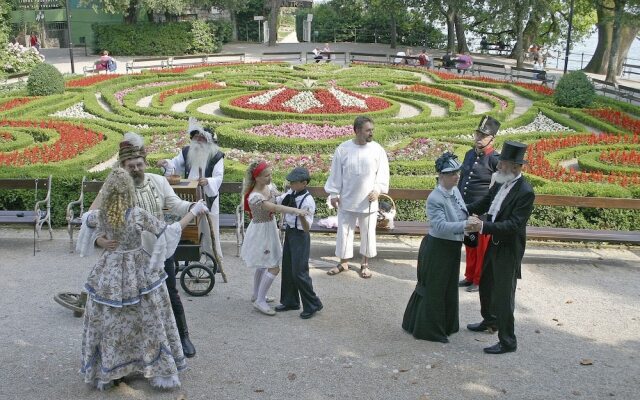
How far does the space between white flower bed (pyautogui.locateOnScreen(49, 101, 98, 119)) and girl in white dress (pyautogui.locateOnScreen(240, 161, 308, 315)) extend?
1185 cm

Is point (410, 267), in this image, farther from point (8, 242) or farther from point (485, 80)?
point (485, 80)

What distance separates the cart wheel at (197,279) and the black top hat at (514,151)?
10.3 feet

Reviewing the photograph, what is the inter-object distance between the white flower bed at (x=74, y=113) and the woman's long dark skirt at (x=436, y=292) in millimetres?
12987

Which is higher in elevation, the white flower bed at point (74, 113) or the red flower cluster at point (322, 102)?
the red flower cluster at point (322, 102)

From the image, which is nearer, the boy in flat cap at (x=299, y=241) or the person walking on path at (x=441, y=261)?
the person walking on path at (x=441, y=261)

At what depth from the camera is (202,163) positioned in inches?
312

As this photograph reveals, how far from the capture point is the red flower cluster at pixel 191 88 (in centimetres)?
2012

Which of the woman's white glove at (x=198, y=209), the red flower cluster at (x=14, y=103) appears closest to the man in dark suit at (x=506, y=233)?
the woman's white glove at (x=198, y=209)

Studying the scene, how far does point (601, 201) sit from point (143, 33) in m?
31.3

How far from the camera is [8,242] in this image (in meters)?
9.19

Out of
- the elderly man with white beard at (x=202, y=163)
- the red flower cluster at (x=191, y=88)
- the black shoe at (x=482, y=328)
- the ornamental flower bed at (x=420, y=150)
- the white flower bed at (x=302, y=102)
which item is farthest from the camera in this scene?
the red flower cluster at (x=191, y=88)

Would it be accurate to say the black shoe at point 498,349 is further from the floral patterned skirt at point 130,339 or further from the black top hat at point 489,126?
the floral patterned skirt at point 130,339

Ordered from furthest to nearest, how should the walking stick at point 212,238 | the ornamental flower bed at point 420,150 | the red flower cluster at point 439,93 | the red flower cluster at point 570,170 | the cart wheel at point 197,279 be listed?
the red flower cluster at point 439,93
the ornamental flower bed at point 420,150
the red flower cluster at point 570,170
the cart wheel at point 197,279
the walking stick at point 212,238

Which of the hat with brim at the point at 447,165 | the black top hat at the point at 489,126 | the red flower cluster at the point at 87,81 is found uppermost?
the black top hat at the point at 489,126
